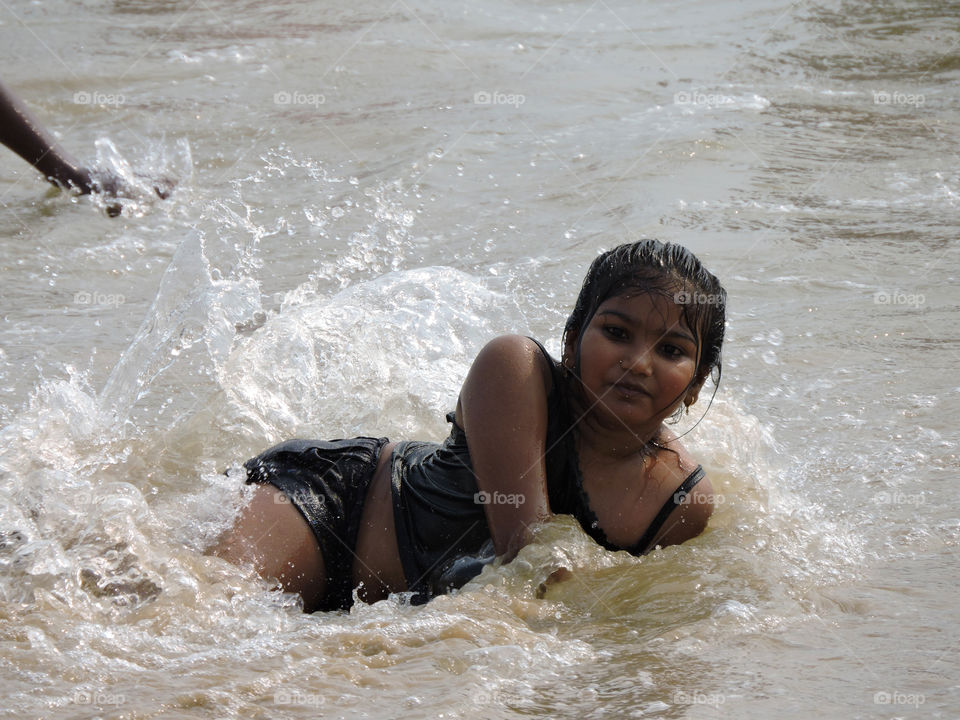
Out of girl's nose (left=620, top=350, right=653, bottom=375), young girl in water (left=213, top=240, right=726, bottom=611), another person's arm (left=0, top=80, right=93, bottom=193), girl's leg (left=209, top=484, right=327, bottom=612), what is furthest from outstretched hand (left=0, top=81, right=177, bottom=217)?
girl's nose (left=620, top=350, right=653, bottom=375)

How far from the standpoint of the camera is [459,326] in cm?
467

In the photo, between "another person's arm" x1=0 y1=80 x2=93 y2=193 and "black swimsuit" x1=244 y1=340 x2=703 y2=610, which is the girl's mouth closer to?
"black swimsuit" x1=244 y1=340 x2=703 y2=610

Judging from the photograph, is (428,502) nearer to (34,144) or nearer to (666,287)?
(666,287)

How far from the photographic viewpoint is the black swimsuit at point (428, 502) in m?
3.00

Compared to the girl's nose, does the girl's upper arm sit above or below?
below

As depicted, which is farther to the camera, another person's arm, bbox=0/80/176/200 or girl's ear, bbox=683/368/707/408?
another person's arm, bbox=0/80/176/200

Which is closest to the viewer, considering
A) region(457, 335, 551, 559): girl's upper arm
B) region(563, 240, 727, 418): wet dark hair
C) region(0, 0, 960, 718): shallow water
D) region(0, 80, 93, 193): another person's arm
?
region(0, 0, 960, 718): shallow water

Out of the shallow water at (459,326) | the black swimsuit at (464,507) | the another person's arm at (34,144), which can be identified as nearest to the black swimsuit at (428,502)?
the black swimsuit at (464,507)

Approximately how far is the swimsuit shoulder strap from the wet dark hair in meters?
0.27

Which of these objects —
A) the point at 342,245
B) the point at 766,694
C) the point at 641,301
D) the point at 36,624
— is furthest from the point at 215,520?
the point at 342,245

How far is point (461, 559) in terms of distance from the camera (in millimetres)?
2936

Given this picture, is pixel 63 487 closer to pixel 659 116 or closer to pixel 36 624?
pixel 36 624

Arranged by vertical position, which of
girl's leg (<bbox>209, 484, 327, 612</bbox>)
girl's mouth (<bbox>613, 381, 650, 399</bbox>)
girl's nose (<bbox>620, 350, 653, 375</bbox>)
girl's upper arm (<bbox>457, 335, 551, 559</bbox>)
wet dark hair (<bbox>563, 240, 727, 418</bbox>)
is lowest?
girl's leg (<bbox>209, 484, 327, 612</bbox>)

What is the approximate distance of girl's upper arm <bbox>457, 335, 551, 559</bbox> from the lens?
284cm
